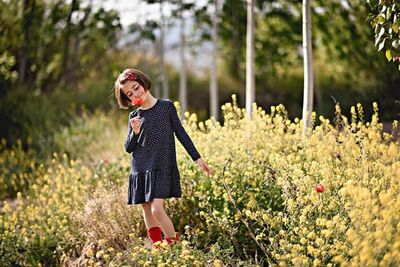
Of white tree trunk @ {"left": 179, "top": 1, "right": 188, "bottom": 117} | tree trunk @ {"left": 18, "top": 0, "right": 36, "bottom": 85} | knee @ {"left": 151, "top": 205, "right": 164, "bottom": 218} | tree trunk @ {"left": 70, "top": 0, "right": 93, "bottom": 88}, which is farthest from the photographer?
tree trunk @ {"left": 70, "top": 0, "right": 93, "bottom": 88}

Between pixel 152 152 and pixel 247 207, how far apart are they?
0.76m

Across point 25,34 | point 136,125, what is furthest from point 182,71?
point 136,125

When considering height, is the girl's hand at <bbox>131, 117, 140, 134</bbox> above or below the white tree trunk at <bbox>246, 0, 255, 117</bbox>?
below

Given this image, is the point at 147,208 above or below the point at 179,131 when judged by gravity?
below

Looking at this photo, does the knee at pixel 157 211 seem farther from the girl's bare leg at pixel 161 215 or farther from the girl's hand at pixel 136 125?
the girl's hand at pixel 136 125

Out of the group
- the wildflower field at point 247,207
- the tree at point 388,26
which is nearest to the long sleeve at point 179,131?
the wildflower field at point 247,207

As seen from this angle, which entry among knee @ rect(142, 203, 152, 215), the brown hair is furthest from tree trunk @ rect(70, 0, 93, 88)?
knee @ rect(142, 203, 152, 215)

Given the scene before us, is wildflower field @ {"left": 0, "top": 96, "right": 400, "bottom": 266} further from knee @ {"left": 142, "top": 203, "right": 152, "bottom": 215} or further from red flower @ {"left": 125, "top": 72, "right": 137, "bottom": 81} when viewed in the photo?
red flower @ {"left": 125, "top": 72, "right": 137, "bottom": 81}

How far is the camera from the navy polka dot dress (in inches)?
179

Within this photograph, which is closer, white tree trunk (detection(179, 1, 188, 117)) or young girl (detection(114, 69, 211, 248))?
young girl (detection(114, 69, 211, 248))

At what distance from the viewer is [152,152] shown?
457 centimetres

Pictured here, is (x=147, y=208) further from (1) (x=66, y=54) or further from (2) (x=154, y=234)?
(1) (x=66, y=54)

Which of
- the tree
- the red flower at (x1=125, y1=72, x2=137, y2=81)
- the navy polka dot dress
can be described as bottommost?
the navy polka dot dress

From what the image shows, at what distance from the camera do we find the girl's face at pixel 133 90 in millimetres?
4566
